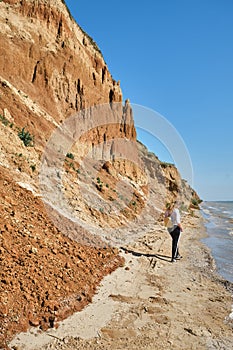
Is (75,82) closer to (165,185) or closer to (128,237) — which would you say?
(128,237)

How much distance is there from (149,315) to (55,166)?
8.68 m

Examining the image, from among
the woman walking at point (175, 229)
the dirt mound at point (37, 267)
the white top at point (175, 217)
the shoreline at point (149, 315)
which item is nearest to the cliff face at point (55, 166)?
the dirt mound at point (37, 267)

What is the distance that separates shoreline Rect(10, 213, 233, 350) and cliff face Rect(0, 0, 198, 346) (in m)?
0.30

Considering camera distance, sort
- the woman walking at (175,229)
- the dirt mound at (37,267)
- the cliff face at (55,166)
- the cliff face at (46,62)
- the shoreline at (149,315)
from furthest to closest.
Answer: the cliff face at (46,62) < the woman walking at (175,229) < the cliff face at (55,166) < the dirt mound at (37,267) < the shoreline at (149,315)

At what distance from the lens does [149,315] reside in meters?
5.06

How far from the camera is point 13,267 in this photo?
15.4 feet

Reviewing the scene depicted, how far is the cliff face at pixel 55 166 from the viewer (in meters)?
4.89

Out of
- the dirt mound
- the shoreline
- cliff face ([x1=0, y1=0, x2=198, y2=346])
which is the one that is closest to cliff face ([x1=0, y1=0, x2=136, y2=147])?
cliff face ([x1=0, y1=0, x2=198, y2=346])

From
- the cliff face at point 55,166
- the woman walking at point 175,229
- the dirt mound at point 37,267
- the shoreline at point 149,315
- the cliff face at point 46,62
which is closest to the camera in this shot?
the shoreline at point 149,315

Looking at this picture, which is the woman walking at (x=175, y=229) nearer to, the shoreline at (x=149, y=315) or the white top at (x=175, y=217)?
the white top at (x=175, y=217)

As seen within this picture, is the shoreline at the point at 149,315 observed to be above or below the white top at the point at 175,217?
below

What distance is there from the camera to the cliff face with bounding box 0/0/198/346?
16.0 feet

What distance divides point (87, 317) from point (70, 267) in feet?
4.05

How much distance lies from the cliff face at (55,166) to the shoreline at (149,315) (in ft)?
1.00
